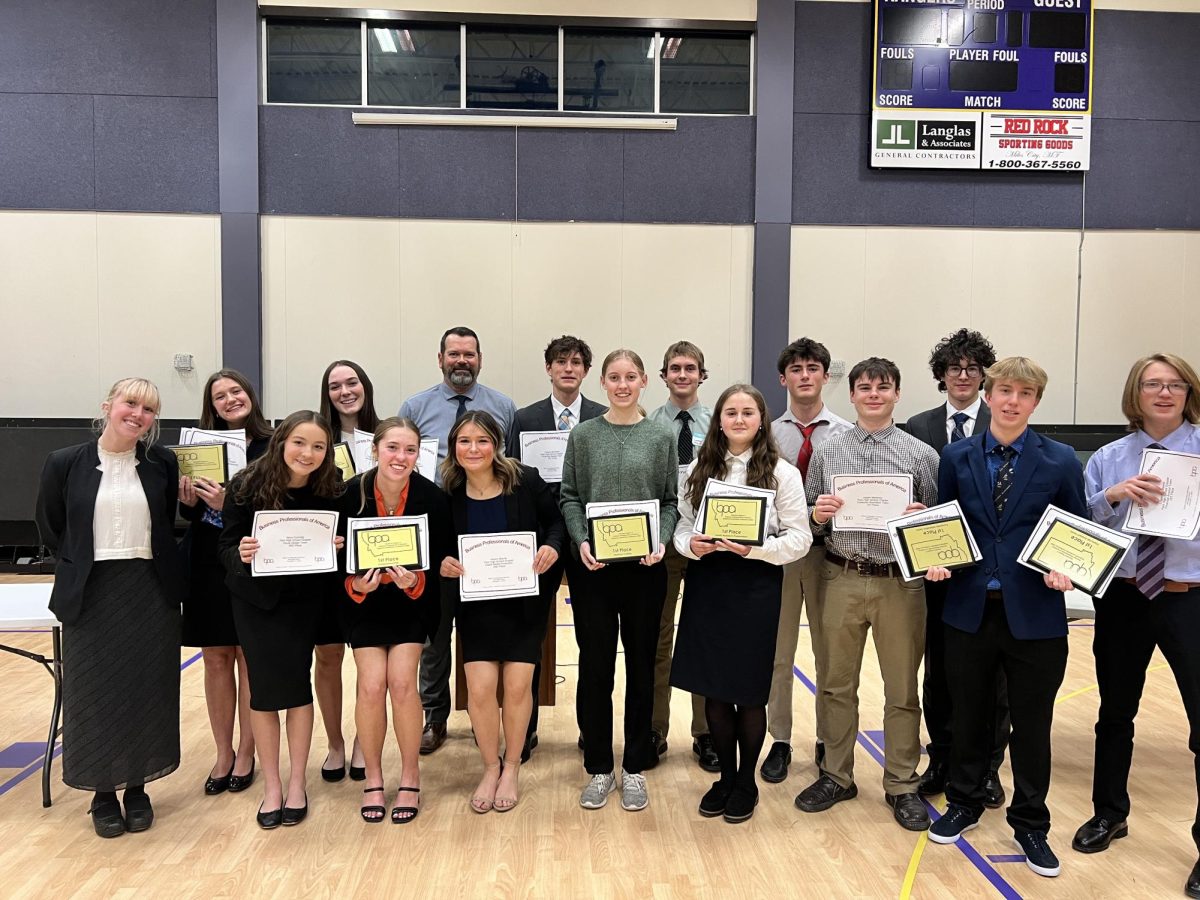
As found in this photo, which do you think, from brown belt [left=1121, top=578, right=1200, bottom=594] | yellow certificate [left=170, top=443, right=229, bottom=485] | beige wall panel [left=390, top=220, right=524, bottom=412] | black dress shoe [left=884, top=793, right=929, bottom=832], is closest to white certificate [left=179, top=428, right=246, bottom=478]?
yellow certificate [left=170, top=443, right=229, bottom=485]

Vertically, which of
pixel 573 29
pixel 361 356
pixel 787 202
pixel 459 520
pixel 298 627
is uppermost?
pixel 573 29

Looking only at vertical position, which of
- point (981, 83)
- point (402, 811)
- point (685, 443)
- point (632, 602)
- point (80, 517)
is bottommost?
point (402, 811)

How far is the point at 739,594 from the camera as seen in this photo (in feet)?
10.3

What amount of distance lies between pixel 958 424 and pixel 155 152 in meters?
7.84

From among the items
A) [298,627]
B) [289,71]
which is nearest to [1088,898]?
[298,627]

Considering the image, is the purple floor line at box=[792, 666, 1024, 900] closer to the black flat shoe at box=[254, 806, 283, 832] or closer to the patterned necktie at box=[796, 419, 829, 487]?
the patterned necktie at box=[796, 419, 829, 487]

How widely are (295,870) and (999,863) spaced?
8.26 ft

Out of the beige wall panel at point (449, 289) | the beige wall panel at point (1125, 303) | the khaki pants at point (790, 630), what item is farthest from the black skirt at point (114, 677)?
the beige wall panel at point (1125, 303)

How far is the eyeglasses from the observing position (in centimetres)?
284

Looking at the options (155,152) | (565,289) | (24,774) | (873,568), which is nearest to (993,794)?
(873,568)

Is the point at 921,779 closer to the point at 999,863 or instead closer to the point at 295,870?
the point at 999,863

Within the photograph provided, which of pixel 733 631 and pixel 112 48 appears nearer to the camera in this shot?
pixel 733 631

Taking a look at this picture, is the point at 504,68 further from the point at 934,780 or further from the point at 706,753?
the point at 934,780

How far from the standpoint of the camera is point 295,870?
286 cm
